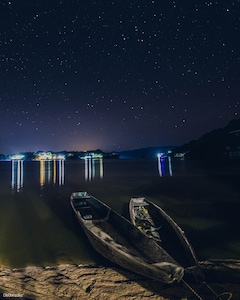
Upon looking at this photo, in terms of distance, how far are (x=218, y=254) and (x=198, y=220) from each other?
16.7 feet

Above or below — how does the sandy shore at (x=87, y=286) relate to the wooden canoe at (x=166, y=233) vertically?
below

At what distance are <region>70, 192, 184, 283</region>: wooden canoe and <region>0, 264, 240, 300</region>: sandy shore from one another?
1.39 ft

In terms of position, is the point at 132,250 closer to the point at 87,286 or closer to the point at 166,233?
the point at 87,286

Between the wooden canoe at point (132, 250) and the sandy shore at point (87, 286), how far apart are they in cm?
42

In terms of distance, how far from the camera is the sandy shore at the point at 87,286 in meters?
6.00

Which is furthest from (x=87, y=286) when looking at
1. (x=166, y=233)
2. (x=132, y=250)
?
(x=166, y=233)

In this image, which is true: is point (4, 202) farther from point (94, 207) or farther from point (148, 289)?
point (148, 289)

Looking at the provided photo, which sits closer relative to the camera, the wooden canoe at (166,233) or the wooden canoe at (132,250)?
the wooden canoe at (132,250)

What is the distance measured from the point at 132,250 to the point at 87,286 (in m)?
1.87

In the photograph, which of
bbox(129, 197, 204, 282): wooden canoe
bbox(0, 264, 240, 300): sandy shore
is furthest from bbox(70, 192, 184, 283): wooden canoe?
bbox(129, 197, 204, 282): wooden canoe

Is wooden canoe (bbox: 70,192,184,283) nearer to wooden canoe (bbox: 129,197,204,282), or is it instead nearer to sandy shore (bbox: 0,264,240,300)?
sandy shore (bbox: 0,264,240,300)

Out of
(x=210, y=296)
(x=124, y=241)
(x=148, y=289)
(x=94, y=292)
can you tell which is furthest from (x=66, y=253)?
(x=210, y=296)

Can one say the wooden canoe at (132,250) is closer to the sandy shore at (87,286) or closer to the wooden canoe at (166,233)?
the sandy shore at (87,286)

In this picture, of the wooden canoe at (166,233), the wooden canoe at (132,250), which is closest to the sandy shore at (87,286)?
the wooden canoe at (132,250)
